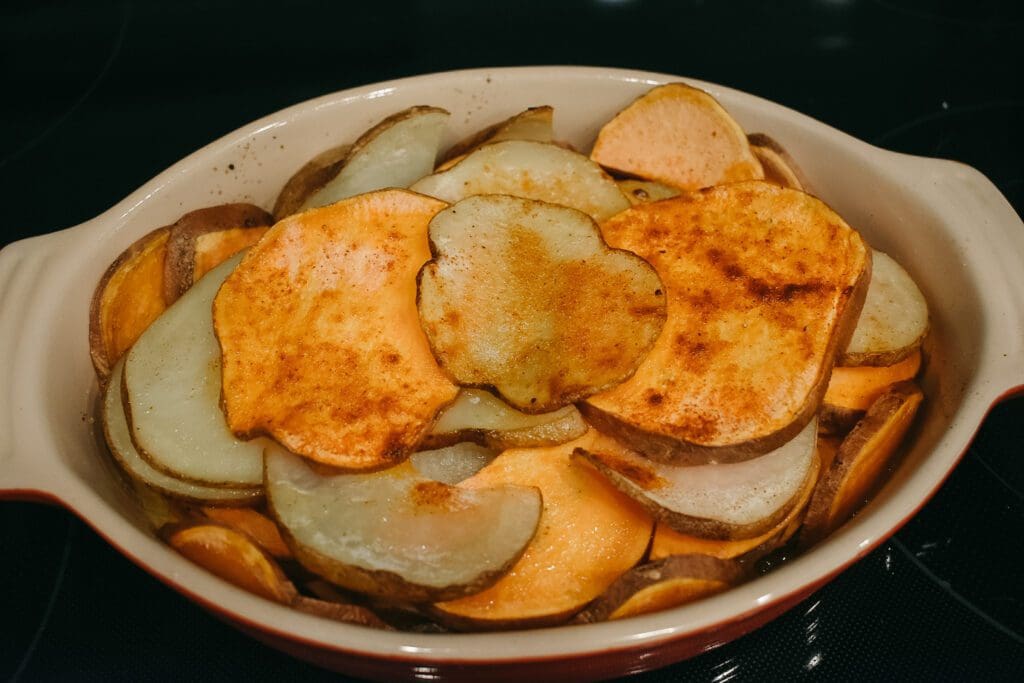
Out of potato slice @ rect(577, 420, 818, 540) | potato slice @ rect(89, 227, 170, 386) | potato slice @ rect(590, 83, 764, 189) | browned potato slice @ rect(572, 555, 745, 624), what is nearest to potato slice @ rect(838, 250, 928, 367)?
potato slice @ rect(577, 420, 818, 540)

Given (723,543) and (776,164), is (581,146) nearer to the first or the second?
(776,164)

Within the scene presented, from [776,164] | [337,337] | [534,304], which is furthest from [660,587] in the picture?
[776,164]

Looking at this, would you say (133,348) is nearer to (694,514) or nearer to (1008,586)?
(694,514)

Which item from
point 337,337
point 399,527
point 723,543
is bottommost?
point 723,543

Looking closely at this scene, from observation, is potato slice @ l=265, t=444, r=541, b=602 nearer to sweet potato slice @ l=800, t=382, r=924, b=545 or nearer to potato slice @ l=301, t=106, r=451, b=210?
sweet potato slice @ l=800, t=382, r=924, b=545

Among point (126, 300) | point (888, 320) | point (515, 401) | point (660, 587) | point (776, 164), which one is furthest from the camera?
point (776, 164)

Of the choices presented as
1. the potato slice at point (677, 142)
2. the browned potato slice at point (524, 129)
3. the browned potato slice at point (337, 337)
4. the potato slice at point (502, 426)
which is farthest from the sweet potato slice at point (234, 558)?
the potato slice at point (677, 142)
